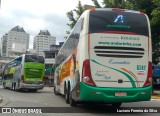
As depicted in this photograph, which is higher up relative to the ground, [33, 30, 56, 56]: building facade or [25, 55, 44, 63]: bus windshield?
[33, 30, 56, 56]: building facade

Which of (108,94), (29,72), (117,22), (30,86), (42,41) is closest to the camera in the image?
(108,94)

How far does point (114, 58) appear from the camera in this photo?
12.2 metres

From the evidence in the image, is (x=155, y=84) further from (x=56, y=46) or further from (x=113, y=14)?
(x=56, y=46)

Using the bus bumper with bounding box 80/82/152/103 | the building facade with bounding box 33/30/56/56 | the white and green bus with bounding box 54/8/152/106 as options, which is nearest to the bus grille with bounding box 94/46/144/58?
the white and green bus with bounding box 54/8/152/106

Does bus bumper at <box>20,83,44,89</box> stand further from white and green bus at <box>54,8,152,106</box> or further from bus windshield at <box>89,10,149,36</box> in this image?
bus windshield at <box>89,10,149,36</box>

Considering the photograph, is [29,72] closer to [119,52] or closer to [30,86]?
[30,86]

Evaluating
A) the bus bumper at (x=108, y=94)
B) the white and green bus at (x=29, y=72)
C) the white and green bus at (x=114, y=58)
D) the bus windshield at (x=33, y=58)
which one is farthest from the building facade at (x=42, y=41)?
the bus bumper at (x=108, y=94)

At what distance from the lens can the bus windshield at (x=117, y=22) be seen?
40.4ft

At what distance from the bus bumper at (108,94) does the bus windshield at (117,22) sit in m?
2.07

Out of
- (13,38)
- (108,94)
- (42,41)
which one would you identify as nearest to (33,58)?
(108,94)

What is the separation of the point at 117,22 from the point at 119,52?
110 cm

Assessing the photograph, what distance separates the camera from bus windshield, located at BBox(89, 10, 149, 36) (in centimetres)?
1231

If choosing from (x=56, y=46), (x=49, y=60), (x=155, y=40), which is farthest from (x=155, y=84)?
(x=56, y=46)

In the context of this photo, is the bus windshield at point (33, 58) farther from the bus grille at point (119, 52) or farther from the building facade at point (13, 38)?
the building facade at point (13, 38)
